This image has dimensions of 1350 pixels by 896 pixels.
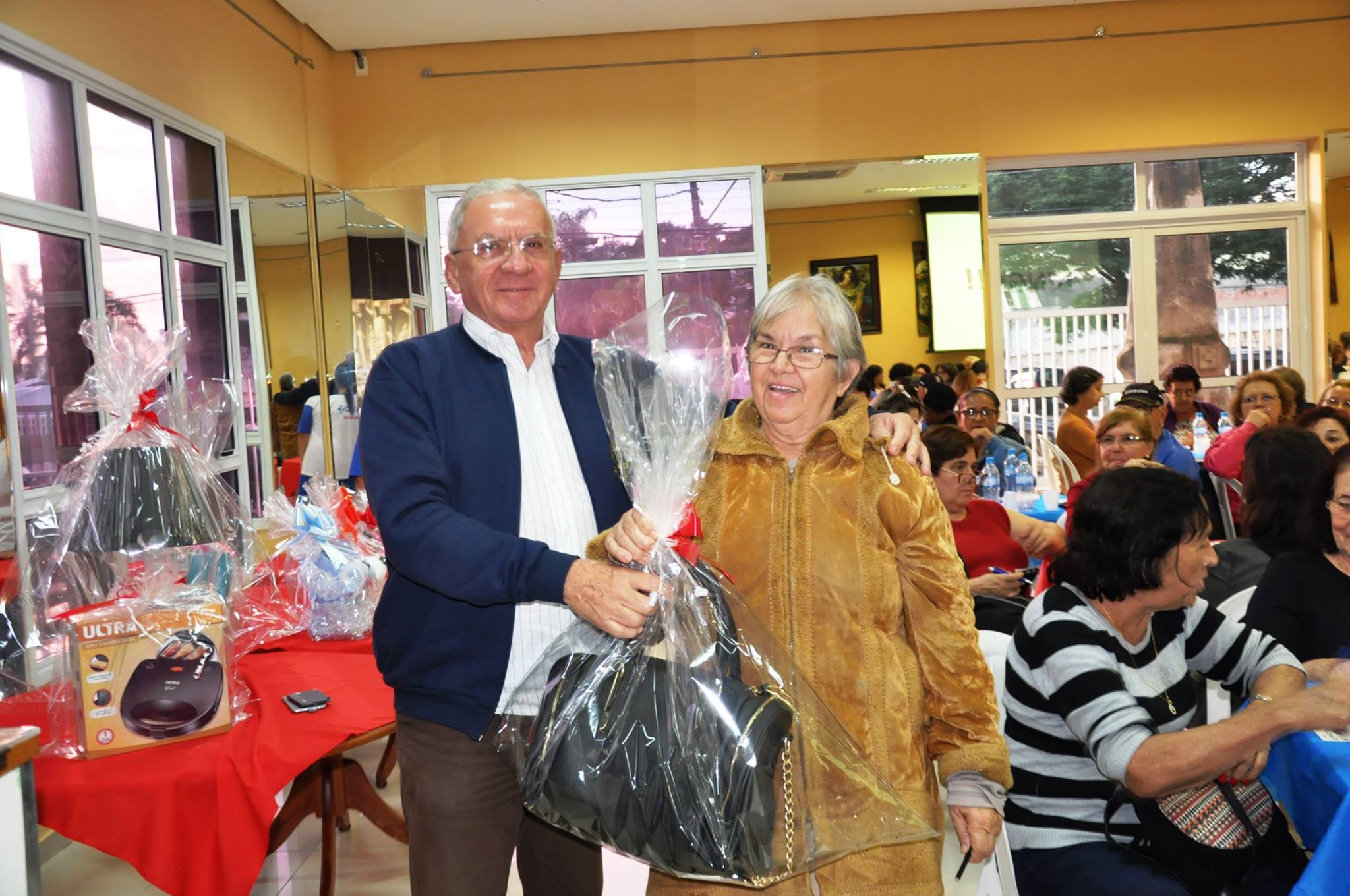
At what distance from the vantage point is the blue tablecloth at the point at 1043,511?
5.23 m

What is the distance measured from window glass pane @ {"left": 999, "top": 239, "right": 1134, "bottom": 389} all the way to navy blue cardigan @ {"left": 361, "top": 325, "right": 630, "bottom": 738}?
6856 mm

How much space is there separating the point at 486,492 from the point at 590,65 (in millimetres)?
6604

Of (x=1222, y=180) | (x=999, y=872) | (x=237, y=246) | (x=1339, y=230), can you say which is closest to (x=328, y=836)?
(x=999, y=872)

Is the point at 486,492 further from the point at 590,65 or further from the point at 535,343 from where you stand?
the point at 590,65

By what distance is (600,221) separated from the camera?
302 inches

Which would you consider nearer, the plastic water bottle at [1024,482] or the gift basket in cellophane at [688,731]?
the gift basket in cellophane at [688,731]

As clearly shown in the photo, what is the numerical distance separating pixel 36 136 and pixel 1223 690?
4504 mm

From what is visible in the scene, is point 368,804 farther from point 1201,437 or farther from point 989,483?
point 1201,437

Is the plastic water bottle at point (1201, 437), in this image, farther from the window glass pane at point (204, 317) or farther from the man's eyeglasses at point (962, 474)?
the window glass pane at point (204, 317)

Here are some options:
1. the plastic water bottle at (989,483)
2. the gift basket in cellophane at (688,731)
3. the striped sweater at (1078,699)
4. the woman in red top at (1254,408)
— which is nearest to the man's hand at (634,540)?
the gift basket in cellophane at (688,731)

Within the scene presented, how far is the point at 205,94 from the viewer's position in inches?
226

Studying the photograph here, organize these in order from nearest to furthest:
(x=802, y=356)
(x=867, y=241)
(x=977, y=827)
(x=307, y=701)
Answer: (x=977, y=827) < (x=802, y=356) < (x=307, y=701) < (x=867, y=241)

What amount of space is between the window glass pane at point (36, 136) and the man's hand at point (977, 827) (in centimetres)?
395

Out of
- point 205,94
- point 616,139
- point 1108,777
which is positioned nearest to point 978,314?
point 616,139
